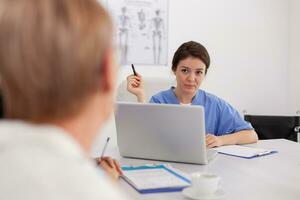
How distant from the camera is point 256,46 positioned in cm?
366

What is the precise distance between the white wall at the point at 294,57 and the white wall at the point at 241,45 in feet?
0.16

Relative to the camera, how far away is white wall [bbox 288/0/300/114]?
370cm

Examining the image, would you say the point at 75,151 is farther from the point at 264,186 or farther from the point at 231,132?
the point at 231,132

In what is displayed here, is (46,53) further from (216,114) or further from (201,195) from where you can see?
(216,114)

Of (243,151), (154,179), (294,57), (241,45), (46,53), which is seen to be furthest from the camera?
(294,57)

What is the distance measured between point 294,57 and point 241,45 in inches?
23.1

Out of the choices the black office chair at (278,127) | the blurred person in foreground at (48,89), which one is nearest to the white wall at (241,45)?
the black office chair at (278,127)

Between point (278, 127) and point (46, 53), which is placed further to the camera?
point (278, 127)

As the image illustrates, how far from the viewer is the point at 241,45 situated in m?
3.58

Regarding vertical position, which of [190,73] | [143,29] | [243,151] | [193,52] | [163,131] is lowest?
[243,151]

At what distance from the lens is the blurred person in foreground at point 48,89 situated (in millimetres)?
463

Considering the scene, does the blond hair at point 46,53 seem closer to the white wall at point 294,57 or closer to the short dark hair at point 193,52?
the short dark hair at point 193,52

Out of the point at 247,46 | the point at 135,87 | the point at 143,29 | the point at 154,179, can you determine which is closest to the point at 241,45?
the point at 247,46

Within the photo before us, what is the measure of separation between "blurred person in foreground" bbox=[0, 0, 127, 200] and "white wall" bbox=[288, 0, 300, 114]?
3.51 m
